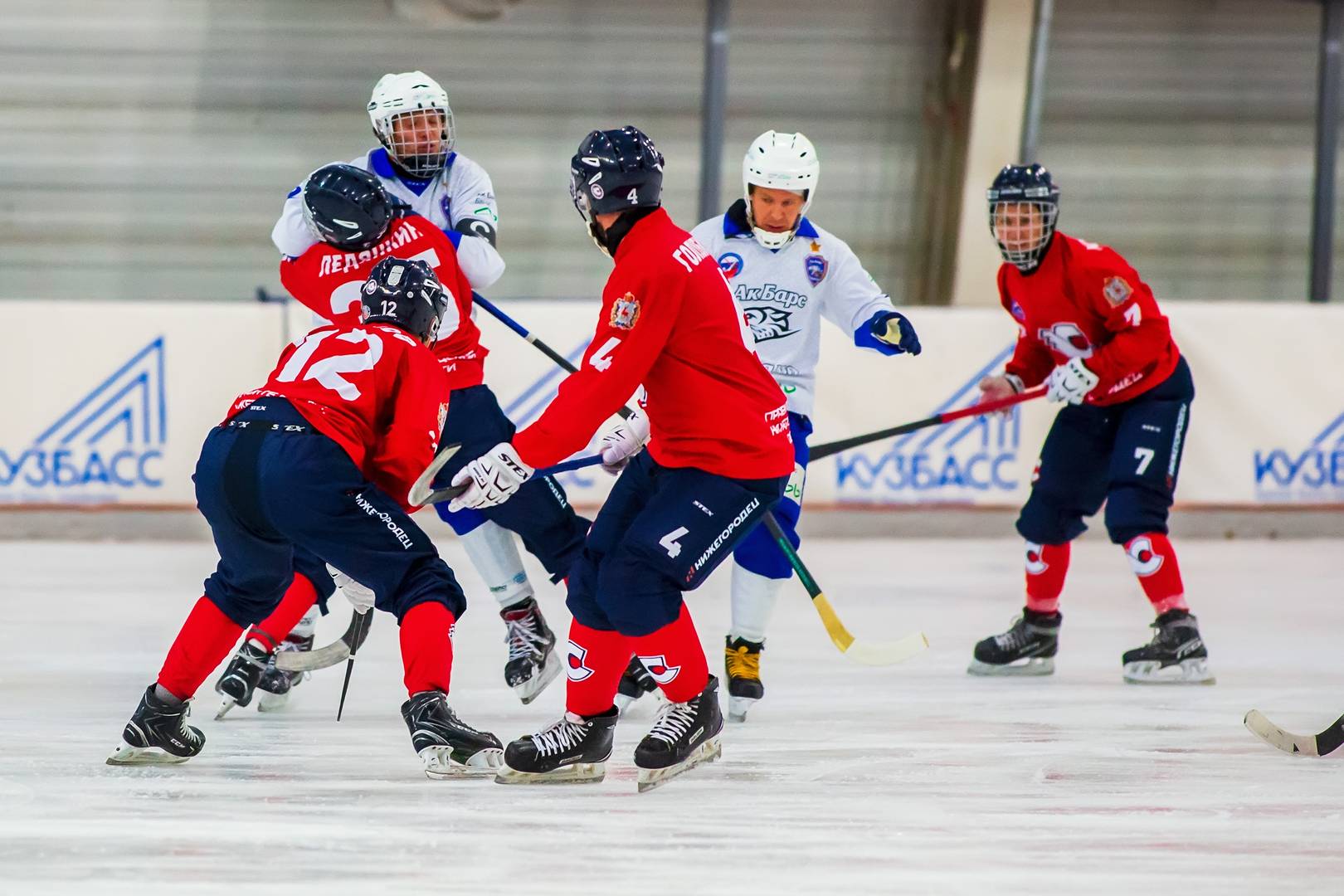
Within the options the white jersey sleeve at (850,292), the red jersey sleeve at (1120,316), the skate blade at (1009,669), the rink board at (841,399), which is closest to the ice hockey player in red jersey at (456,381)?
the white jersey sleeve at (850,292)

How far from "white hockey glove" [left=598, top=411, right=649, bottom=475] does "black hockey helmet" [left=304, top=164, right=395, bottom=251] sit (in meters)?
0.70

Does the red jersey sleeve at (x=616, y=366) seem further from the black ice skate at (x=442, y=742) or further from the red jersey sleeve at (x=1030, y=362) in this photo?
the red jersey sleeve at (x=1030, y=362)

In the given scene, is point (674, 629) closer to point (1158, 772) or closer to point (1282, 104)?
point (1158, 772)

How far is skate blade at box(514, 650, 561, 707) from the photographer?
12.4ft

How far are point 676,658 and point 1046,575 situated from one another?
1.75 meters

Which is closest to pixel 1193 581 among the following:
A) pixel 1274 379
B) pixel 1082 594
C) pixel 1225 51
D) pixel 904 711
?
pixel 1082 594

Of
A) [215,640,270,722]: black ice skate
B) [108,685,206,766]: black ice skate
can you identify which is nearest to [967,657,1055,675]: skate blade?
[215,640,270,722]: black ice skate

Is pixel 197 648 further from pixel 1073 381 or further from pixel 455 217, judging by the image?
pixel 1073 381

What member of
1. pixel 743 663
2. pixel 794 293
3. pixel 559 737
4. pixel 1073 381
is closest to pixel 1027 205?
pixel 1073 381

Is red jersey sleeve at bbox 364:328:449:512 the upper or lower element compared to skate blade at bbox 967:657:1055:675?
upper

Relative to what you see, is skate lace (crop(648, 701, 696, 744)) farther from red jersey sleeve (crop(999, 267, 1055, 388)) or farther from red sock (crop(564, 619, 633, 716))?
red jersey sleeve (crop(999, 267, 1055, 388))

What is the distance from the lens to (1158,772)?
3.23 meters

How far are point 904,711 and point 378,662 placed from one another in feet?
4.70

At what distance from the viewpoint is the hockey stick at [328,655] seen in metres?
3.62
